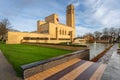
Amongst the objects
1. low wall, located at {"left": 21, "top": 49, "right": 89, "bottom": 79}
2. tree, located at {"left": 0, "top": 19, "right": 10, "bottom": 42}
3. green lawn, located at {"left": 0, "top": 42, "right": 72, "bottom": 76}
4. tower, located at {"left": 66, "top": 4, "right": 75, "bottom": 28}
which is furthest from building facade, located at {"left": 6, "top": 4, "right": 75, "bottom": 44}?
low wall, located at {"left": 21, "top": 49, "right": 89, "bottom": 79}

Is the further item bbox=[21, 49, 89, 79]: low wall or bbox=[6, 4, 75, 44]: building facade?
bbox=[6, 4, 75, 44]: building facade

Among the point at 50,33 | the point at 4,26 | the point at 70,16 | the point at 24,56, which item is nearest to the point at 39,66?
the point at 24,56

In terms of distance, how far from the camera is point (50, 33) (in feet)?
136

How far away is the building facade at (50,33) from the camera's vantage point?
30616 mm

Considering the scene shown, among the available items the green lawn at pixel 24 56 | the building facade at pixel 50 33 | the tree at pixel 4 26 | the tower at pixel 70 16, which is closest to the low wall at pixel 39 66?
the green lawn at pixel 24 56

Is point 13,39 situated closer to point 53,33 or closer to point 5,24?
point 5,24

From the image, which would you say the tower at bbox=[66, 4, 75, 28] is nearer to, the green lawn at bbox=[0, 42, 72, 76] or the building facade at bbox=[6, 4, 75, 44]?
the building facade at bbox=[6, 4, 75, 44]

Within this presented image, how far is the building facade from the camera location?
100 feet

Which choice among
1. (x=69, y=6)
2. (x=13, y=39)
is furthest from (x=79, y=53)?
(x=69, y=6)

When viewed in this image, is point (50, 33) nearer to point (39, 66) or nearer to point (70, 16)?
point (70, 16)

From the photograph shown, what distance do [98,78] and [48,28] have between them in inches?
1521

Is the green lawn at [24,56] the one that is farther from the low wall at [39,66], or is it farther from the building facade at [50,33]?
the building facade at [50,33]

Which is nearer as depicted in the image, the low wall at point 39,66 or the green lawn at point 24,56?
the low wall at point 39,66

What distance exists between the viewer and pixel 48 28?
41906 millimetres
